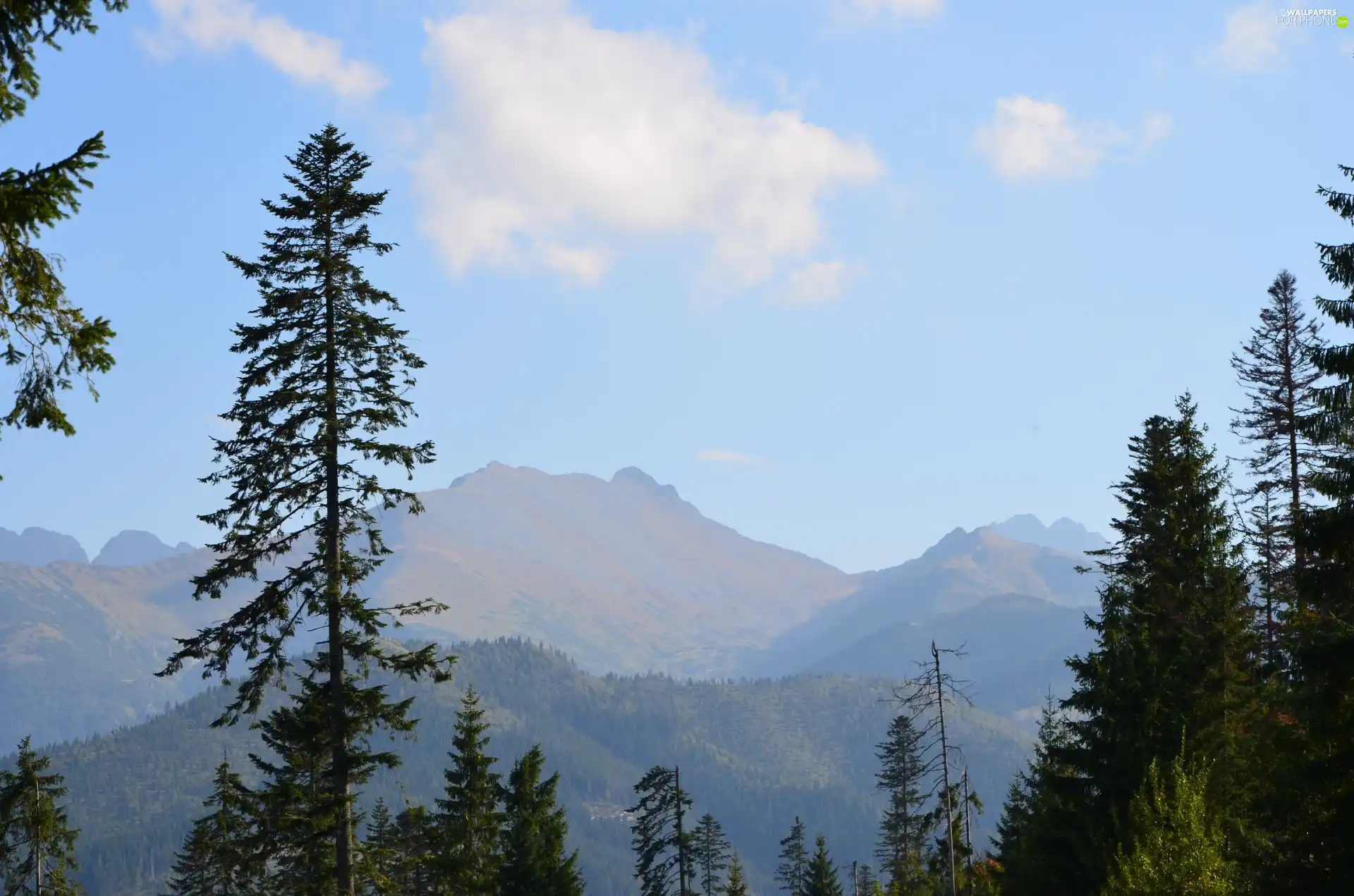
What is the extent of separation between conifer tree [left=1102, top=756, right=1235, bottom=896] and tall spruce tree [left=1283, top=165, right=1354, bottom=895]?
3427 mm

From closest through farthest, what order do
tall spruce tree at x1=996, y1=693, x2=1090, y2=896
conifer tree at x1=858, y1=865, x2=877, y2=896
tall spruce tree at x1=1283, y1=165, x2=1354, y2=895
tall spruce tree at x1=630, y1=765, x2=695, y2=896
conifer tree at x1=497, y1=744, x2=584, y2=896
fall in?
tall spruce tree at x1=1283, y1=165, x2=1354, y2=895 < tall spruce tree at x1=996, y1=693, x2=1090, y2=896 < conifer tree at x1=497, y1=744, x2=584, y2=896 < tall spruce tree at x1=630, y1=765, x2=695, y2=896 < conifer tree at x1=858, y1=865, x2=877, y2=896

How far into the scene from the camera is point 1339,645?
19.3 m

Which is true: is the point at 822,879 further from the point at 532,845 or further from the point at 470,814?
the point at 532,845

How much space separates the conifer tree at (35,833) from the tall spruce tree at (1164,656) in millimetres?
31112

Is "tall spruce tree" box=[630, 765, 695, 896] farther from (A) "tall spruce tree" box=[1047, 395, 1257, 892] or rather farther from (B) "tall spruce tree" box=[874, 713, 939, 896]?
(B) "tall spruce tree" box=[874, 713, 939, 896]

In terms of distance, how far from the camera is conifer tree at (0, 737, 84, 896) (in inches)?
1553

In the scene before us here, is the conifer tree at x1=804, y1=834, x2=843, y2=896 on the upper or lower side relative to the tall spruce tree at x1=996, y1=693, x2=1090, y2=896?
lower

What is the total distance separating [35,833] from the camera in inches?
1571

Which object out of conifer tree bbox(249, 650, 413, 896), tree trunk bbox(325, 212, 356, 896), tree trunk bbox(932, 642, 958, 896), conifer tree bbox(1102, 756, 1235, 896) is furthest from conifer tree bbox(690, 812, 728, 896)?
tree trunk bbox(325, 212, 356, 896)

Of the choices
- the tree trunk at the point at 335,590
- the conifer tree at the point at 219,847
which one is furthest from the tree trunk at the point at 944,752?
the conifer tree at the point at 219,847

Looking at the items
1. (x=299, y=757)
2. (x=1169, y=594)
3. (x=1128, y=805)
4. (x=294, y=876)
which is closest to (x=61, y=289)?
(x=1128, y=805)

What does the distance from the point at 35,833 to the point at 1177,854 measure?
34272mm

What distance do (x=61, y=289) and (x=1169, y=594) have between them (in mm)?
33022

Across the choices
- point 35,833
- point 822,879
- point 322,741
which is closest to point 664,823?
point 822,879
